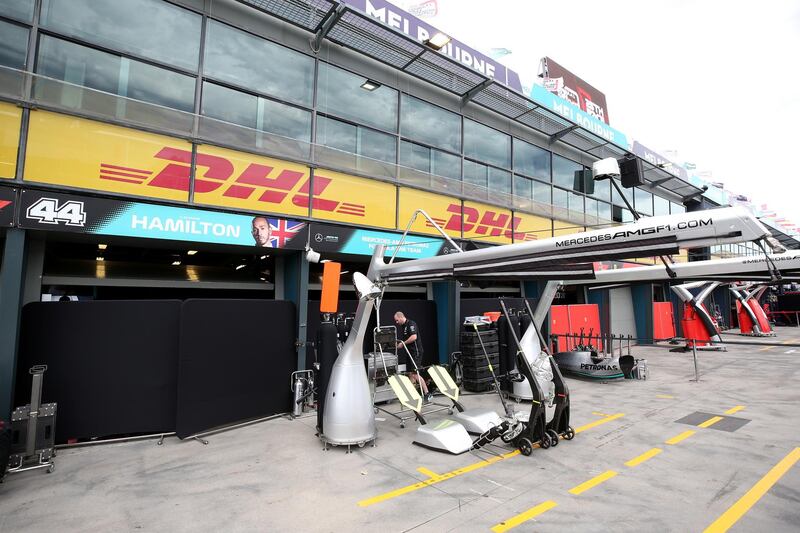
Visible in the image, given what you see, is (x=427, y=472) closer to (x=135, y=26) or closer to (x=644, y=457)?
(x=644, y=457)

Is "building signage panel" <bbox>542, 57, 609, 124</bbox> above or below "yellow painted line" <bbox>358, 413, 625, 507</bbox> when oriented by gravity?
above

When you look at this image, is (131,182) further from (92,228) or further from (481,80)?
(481,80)

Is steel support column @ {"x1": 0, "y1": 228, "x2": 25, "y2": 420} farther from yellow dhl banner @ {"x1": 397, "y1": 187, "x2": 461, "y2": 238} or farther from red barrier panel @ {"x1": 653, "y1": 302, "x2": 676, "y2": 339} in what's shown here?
red barrier panel @ {"x1": 653, "y1": 302, "x2": 676, "y2": 339}

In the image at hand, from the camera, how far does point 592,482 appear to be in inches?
183

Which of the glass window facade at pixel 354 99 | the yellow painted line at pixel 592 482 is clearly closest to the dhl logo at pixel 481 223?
the glass window facade at pixel 354 99

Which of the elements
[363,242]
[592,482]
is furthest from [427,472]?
[363,242]

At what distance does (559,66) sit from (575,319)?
9982 millimetres

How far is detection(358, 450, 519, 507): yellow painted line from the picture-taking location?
4234 millimetres

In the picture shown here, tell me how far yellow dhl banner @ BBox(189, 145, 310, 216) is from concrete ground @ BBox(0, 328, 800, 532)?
4076 mm

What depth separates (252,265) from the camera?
9.27m

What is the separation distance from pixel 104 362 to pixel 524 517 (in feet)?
20.6

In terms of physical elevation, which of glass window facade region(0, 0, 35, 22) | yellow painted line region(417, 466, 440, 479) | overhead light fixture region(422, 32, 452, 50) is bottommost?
yellow painted line region(417, 466, 440, 479)

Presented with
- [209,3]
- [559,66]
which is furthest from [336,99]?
[559,66]

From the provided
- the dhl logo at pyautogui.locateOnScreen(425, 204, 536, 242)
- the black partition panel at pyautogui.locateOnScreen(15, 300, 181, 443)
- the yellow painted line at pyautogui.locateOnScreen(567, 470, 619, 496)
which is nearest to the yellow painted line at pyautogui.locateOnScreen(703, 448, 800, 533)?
the yellow painted line at pyautogui.locateOnScreen(567, 470, 619, 496)
